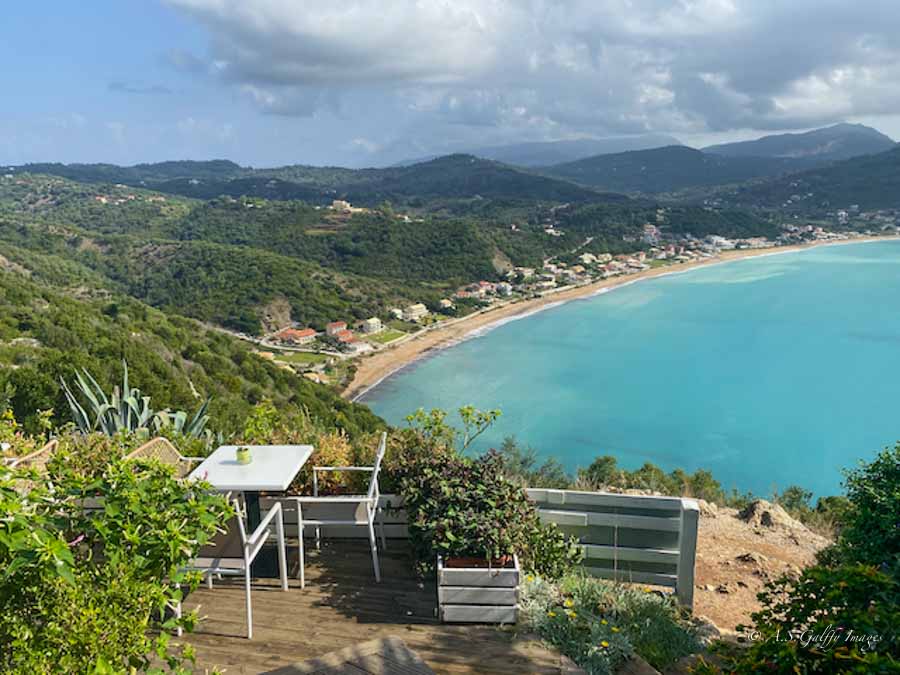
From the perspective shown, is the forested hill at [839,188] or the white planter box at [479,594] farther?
the forested hill at [839,188]

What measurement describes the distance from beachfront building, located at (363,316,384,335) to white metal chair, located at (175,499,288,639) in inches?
1981

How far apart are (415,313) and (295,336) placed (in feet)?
41.2

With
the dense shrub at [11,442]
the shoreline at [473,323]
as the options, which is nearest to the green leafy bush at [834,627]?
the dense shrub at [11,442]

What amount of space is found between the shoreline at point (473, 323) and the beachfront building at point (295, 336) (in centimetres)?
638

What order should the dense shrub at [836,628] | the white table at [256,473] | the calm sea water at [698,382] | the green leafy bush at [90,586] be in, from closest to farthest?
the green leafy bush at [90,586]
the dense shrub at [836,628]
the white table at [256,473]
the calm sea water at [698,382]

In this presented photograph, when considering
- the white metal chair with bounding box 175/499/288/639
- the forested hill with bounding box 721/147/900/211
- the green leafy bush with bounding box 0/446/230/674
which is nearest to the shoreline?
the white metal chair with bounding box 175/499/288/639

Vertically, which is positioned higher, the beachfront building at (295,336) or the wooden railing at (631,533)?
the wooden railing at (631,533)

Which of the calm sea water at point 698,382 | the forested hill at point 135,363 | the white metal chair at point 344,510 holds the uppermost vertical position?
the white metal chair at point 344,510

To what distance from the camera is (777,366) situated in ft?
153

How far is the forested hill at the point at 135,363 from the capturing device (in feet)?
38.1

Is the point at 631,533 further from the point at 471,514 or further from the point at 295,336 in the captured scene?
the point at 295,336

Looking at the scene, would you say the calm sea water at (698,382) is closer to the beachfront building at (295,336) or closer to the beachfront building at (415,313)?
the beachfront building at (415,313)

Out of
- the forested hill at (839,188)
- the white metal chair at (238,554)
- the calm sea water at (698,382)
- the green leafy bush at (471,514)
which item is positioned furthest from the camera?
the forested hill at (839,188)

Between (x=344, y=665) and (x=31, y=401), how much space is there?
976 cm
